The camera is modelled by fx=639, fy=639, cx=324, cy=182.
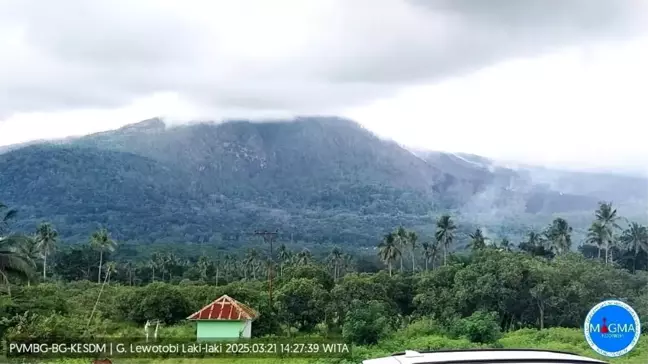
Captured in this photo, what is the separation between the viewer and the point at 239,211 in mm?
183750

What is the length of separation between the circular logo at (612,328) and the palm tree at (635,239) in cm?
5250

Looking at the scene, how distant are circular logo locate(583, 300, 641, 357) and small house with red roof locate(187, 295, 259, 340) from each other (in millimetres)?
14428

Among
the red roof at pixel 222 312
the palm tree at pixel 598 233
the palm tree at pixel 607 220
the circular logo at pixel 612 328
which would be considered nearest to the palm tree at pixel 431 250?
the palm tree at pixel 598 233

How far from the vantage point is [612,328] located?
550 cm

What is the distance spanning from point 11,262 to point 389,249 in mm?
41746

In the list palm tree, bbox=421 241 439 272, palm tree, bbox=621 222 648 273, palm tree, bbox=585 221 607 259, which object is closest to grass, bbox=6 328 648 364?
palm tree, bbox=585 221 607 259

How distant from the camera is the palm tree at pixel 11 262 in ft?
52.5

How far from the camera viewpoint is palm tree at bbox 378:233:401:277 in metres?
55.2

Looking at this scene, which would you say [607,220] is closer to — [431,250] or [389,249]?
[431,250]

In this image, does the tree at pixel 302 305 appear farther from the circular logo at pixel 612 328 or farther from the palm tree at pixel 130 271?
the palm tree at pixel 130 271

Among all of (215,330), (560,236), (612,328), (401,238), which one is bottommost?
(401,238)

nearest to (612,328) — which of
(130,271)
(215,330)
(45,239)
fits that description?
(215,330)

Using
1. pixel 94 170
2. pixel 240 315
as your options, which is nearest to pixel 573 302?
pixel 240 315

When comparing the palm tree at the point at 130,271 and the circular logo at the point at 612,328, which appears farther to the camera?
the palm tree at the point at 130,271
